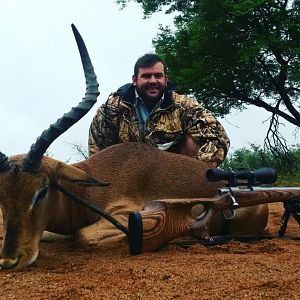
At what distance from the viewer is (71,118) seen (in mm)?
4180

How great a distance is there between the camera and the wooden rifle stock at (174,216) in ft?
12.3

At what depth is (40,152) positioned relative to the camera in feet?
13.3

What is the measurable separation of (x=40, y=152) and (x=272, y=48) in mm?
12616

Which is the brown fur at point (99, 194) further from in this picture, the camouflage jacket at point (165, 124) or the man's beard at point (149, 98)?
the man's beard at point (149, 98)

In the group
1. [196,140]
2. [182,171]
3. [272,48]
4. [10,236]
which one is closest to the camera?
[10,236]

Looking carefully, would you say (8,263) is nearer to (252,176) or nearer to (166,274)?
(166,274)

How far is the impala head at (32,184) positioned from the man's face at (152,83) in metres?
1.75

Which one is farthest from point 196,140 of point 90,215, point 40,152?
point 40,152

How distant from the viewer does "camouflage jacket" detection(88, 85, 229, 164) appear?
5926 millimetres

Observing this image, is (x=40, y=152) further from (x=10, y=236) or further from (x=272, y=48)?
(x=272, y=48)

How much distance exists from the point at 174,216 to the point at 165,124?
7.25 feet

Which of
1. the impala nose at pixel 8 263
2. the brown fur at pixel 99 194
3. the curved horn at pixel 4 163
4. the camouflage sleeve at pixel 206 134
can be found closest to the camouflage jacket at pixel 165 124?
the camouflage sleeve at pixel 206 134

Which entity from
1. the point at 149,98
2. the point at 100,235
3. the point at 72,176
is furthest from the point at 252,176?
the point at 149,98

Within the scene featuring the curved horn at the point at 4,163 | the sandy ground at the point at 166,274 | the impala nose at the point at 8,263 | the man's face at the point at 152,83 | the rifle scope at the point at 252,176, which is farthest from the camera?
the man's face at the point at 152,83
